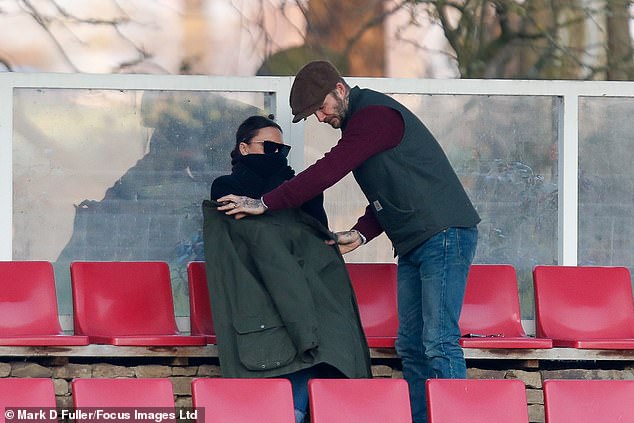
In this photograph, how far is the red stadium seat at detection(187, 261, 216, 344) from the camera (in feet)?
20.2

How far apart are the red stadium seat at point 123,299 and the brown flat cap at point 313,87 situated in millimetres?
1204

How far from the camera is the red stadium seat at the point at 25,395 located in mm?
4438

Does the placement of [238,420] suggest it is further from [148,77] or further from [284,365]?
[148,77]

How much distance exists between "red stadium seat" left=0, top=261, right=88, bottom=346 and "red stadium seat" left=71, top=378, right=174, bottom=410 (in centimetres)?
135

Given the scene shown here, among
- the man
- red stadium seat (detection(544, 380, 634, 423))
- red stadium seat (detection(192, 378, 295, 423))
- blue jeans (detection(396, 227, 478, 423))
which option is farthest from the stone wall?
red stadium seat (detection(192, 378, 295, 423))

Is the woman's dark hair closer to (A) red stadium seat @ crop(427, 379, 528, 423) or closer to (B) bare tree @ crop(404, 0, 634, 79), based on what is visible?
(B) bare tree @ crop(404, 0, 634, 79)

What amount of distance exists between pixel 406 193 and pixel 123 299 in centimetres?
147

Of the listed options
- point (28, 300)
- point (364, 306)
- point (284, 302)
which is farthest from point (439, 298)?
point (28, 300)

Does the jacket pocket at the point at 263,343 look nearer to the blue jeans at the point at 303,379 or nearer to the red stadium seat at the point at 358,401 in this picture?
the blue jeans at the point at 303,379

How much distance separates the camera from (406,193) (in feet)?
17.7

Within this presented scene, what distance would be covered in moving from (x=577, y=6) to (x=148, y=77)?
2.12 metres

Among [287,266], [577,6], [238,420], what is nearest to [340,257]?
[287,266]

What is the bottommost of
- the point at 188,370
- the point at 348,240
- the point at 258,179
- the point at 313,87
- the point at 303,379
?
the point at 303,379

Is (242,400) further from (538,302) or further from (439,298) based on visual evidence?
(538,302)
